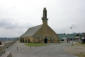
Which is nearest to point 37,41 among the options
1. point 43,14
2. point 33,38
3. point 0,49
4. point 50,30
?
point 33,38

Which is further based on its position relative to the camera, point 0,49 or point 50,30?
point 50,30

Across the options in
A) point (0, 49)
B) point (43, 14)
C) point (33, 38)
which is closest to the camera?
point (0, 49)

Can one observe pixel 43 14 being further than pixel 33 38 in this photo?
Yes

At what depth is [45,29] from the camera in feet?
212

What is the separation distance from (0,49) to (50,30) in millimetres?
47313

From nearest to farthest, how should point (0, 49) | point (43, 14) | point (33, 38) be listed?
point (0, 49)
point (33, 38)
point (43, 14)

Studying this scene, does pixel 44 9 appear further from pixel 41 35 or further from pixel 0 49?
pixel 0 49

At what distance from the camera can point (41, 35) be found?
2515 inches

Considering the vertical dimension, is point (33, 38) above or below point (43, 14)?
A: below

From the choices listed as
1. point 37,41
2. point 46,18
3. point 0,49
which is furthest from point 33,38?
point 0,49

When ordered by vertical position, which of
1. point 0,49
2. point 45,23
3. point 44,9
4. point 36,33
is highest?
point 44,9

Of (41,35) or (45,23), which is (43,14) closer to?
(45,23)

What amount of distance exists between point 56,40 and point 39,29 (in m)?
8.62

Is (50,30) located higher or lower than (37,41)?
higher
